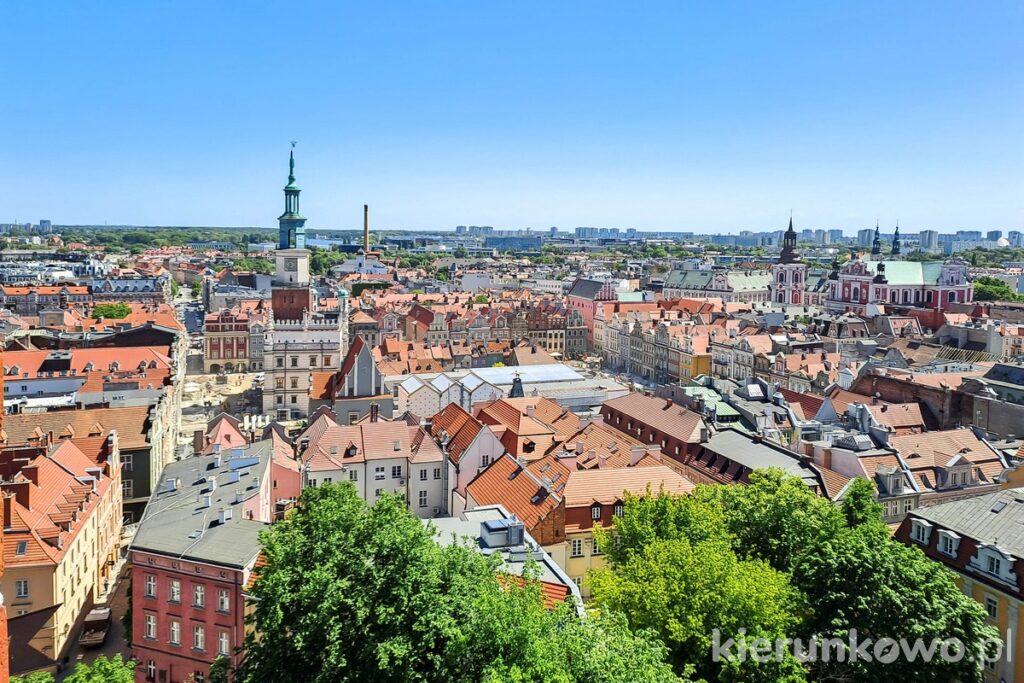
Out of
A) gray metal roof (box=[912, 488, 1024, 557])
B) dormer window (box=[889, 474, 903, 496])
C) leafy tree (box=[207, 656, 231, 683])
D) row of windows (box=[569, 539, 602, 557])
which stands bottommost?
row of windows (box=[569, 539, 602, 557])

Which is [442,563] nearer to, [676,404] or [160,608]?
[160,608]

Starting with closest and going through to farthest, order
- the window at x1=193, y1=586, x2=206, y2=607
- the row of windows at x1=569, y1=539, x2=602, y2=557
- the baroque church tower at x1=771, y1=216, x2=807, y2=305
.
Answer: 1. the window at x1=193, y1=586, x2=206, y2=607
2. the row of windows at x1=569, y1=539, x2=602, y2=557
3. the baroque church tower at x1=771, y1=216, x2=807, y2=305

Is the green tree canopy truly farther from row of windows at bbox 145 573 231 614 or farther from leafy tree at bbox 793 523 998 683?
leafy tree at bbox 793 523 998 683

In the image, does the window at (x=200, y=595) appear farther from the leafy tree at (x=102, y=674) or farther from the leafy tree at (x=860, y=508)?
the leafy tree at (x=860, y=508)

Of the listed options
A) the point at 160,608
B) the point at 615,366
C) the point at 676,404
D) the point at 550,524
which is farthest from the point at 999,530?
the point at 615,366

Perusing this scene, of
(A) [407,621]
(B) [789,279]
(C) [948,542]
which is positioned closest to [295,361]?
(A) [407,621]

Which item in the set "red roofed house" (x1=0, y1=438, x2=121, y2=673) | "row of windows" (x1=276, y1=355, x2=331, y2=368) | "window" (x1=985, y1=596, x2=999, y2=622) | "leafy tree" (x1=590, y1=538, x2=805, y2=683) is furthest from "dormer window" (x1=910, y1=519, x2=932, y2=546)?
"row of windows" (x1=276, y1=355, x2=331, y2=368)

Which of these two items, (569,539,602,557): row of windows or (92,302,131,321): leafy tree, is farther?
(92,302,131,321): leafy tree
